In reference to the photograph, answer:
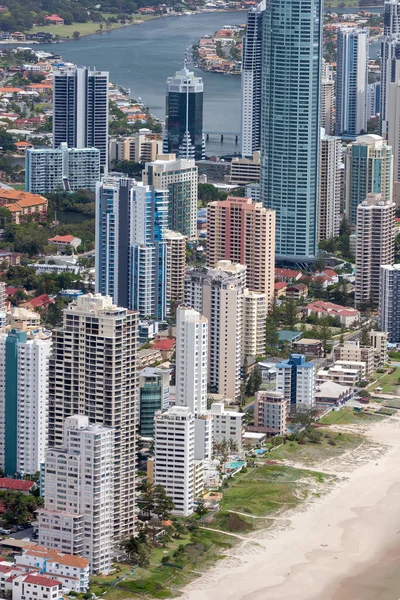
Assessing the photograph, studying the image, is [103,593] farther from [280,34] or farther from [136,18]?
[136,18]

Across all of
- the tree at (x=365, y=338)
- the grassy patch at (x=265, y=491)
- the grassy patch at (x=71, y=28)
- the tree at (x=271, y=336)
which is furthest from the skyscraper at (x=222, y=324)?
the grassy patch at (x=71, y=28)

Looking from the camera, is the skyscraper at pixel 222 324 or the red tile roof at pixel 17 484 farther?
the skyscraper at pixel 222 324

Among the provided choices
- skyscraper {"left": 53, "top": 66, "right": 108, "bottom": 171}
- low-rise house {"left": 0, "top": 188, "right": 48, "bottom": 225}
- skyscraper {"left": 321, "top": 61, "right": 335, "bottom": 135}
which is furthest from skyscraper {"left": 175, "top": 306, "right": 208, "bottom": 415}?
skyscraper {"left": 321, "top": 61, "right": 335, "bottom": 135}

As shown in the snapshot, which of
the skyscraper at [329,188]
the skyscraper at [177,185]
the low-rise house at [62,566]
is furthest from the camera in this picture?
the skyscraper at [329,188]

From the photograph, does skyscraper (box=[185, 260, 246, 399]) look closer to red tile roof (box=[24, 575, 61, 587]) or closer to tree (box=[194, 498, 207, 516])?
tree (box=[194, 498, 207, 516])

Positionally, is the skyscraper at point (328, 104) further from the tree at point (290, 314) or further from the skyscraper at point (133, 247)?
the tree at point (290, 314)

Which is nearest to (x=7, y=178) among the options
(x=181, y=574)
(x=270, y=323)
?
(x=270, y=323)
